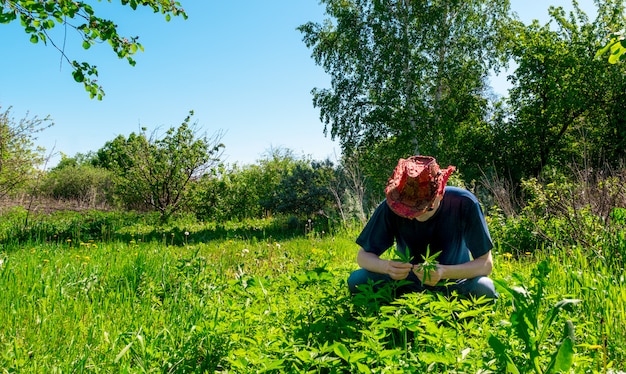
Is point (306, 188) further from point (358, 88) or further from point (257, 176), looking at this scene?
point (358, 88)

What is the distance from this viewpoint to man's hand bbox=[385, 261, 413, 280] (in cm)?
240

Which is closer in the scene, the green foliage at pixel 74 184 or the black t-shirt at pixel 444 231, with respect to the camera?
the black t-shirt at pixel 444 231

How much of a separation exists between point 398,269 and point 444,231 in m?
0.52

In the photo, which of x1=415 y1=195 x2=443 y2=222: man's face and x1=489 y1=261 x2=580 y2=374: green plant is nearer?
x1=489 y1=261 x2=580 y2=374: green plant

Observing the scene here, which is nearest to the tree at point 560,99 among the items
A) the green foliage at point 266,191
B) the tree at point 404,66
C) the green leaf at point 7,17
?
the tree at point 404,66

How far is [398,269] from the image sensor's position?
2.43m

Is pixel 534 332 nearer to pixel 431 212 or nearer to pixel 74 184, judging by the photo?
pixel 431 212

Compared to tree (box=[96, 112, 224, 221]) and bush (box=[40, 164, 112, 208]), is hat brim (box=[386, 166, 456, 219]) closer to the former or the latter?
tree (box=[96, 112, 224, 221])

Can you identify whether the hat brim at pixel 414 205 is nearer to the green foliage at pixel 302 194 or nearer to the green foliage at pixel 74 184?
the green foliage at pixel 302 194

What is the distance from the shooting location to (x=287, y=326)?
2477mm

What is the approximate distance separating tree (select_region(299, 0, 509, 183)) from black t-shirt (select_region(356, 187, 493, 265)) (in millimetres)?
13271

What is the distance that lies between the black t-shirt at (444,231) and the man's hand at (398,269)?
1.11 ft

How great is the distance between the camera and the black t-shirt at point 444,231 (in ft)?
8.79

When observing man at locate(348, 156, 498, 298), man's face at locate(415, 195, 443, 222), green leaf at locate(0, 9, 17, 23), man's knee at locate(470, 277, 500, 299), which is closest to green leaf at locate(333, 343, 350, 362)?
man at locate(348, 156, 498, 298)
